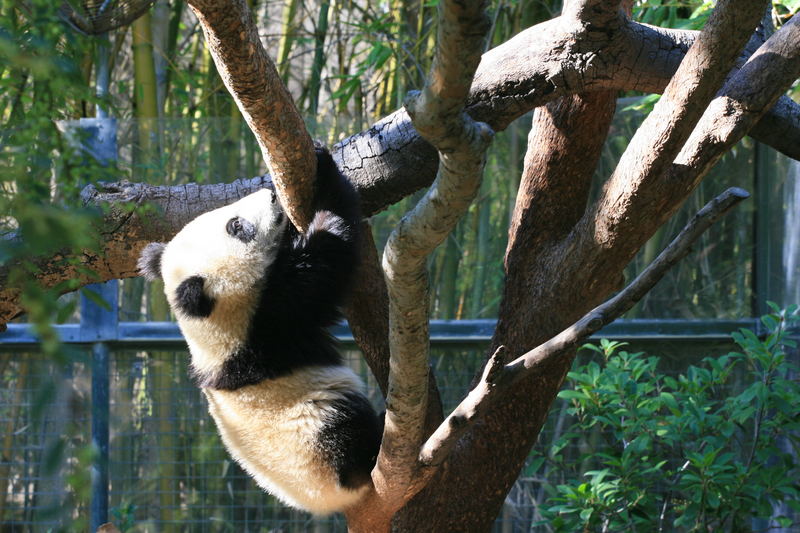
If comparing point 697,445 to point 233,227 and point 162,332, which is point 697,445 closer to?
point 233,227

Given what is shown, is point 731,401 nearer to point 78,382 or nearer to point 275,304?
point 275,304

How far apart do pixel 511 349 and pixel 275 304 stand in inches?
30.0

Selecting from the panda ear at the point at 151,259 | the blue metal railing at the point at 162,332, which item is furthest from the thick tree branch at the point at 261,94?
the blue metal railing at the point at 162,332

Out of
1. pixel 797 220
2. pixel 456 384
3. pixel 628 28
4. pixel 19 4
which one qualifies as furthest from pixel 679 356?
pixel 19 4

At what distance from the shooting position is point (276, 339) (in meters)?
2.57

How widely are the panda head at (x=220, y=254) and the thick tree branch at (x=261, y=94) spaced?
0.40m

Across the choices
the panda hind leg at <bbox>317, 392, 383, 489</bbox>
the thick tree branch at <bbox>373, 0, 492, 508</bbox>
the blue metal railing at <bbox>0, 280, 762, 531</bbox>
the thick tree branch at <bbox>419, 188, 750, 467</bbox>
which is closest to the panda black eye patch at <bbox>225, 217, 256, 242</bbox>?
the panda hind leg at <bbox>317, 392, 383, 489</bbox>

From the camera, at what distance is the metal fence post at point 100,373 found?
3.75 metres

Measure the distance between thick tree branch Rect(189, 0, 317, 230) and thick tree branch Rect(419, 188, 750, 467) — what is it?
79 centimetres

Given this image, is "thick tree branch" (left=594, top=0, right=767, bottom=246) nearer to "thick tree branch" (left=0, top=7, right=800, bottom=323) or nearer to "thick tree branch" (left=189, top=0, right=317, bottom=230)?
"thick tree branch" (left=0, top=7, right=800, bottom=323)

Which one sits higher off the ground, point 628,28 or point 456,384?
point 628,28

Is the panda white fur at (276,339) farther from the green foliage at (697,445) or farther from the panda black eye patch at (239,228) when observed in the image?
the green foliage at (697,445)

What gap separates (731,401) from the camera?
2.96m

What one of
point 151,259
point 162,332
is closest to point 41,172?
point 151,259
